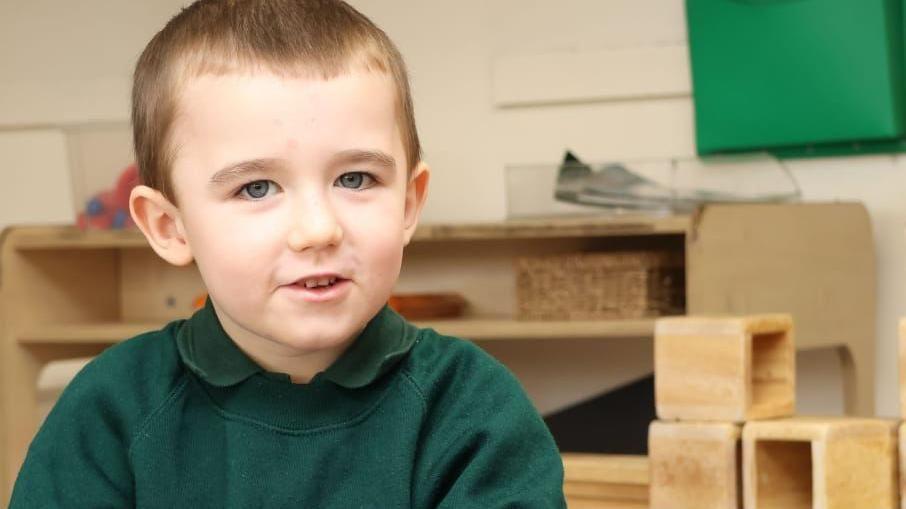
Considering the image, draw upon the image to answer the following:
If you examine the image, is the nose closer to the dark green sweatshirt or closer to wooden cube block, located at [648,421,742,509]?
the dark green sweatshirt

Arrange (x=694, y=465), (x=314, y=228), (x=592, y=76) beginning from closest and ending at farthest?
(x=314, y=228) → (x=694, y=465) → (x=592, y=76)

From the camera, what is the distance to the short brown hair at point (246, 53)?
97cm

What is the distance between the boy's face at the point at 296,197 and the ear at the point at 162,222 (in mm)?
65

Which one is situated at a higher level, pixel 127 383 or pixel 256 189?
pixel 256 189

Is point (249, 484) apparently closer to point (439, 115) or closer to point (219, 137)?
point (219, 137)

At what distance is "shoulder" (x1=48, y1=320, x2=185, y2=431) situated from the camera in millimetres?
1036

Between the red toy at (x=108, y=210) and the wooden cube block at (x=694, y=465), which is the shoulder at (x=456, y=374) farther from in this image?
the red toy at (x=108, y=210)

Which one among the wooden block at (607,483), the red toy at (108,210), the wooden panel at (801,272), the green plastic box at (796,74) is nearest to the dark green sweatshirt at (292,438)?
the wooden block at (607,483)

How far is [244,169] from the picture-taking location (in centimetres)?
95

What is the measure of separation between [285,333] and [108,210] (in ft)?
6.43

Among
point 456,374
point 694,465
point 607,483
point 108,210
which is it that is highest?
point 108,210

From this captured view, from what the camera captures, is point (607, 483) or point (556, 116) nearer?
point (607, 483)

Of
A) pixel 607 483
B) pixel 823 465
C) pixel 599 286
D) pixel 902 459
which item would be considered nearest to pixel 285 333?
pixel 823 465

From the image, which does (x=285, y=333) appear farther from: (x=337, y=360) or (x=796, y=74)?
(x=796, y=74)
